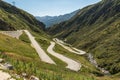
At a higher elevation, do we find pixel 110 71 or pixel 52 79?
pixel 110 71

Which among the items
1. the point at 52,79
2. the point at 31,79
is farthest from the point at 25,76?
the point at 52,79

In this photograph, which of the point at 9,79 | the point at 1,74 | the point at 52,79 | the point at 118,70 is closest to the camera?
the point at 9,79

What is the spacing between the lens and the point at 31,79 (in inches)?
1475

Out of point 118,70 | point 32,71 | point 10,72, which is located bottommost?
point 10,72

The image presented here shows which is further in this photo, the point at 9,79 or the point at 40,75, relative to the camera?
the point at 40,75

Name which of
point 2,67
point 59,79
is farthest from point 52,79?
point 2,67

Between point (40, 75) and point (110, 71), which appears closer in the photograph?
point (40, 75)

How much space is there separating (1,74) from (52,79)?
7.46m

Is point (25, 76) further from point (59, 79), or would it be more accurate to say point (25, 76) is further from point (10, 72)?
point (59, 79)

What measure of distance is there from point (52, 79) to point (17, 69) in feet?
17.6

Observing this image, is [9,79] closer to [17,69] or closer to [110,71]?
[17,69]

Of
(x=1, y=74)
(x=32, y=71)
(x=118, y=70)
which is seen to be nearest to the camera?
(x=1, y=74)

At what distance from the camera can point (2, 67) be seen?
4294 cm

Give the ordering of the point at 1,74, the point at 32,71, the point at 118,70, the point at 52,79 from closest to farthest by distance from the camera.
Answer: the point at 1,74 → the point at 52,79 → the point at 32,71 → the point at 118,70
